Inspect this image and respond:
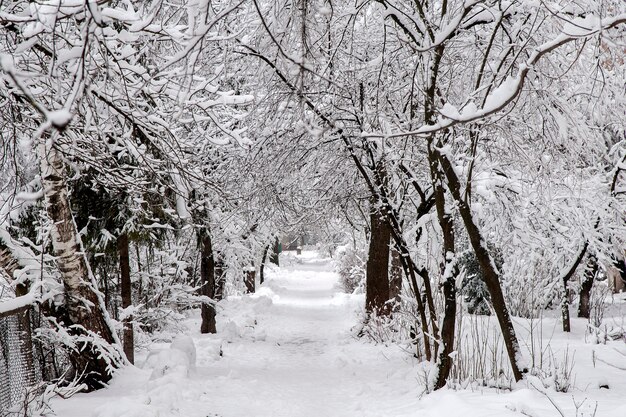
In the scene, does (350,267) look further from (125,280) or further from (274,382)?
(274,382)

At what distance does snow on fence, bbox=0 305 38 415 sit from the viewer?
15.6 ft

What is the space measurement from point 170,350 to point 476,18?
6.21 meters

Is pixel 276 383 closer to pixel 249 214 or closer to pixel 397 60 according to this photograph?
pixel 249 214

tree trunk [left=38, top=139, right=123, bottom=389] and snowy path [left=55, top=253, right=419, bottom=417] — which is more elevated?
tree trunk [left=38, top=139, right=123, bottom=389]

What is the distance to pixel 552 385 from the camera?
4887 millimetres

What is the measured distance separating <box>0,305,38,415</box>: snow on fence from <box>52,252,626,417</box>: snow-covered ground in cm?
44

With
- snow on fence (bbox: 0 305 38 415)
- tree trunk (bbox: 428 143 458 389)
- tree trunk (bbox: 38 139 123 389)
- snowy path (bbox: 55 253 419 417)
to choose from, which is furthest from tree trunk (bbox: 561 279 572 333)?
snow on fence (bbox: 0 305 38 415)

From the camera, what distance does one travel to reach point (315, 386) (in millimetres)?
8008

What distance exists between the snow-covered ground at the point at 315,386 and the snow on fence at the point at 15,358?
17.4 inches

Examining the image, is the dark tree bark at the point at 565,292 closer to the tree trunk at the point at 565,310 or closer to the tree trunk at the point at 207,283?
the tree trunk at the point at 565,310

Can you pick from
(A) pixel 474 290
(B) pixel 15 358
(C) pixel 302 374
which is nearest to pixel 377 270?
(C) pixel 302 374

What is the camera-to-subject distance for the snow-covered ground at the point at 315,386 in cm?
449

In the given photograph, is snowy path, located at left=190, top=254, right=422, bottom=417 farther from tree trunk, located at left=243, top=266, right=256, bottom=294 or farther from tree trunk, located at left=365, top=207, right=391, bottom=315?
tree trunk, located at left=243, top=266, right=256, bottom=294

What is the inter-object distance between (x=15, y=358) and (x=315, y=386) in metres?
4.39
